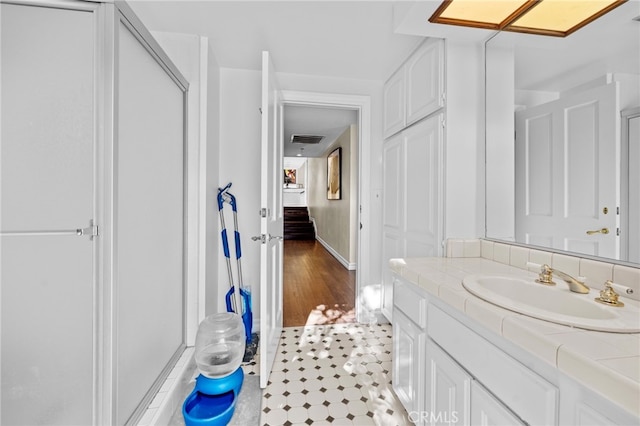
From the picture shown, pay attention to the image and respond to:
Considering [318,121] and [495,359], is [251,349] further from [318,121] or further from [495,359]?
[318,121]

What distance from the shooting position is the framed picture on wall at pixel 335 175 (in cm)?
529

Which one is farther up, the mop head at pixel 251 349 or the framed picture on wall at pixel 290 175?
the framed picture on wall at pixel 290 175

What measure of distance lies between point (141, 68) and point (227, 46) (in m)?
0.88

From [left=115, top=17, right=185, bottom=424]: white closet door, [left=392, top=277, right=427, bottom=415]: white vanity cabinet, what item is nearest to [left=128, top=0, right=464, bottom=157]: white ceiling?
[left=115, top=17, right=185, bottom=424]: white closet door

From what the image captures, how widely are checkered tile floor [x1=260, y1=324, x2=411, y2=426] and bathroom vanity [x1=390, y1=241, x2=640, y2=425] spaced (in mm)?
214

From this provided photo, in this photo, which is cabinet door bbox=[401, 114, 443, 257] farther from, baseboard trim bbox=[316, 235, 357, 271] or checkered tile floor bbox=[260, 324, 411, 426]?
baseboard trim bbox=[316, 235, 357, 271]

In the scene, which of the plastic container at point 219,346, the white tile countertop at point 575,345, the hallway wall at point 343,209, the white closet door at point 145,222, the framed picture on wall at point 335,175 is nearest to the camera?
the white tile countertop at point 575,345

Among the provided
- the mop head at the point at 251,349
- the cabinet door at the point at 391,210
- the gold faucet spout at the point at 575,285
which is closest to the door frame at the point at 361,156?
the cabinet door at the point at 391,210

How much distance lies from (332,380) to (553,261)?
1346 millimetres

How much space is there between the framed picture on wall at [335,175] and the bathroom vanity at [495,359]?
13.0 feet

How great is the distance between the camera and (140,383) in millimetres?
1313

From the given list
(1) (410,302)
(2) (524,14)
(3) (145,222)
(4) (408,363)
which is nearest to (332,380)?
(4) (408,363)

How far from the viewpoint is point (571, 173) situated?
113cm

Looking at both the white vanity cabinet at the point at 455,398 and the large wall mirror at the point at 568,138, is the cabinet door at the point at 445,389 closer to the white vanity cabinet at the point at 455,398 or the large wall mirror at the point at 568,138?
the white vanity cabinet at the point at 455,398
